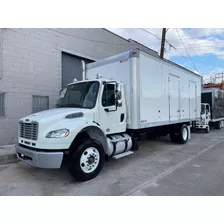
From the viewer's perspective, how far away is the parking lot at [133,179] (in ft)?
12.2

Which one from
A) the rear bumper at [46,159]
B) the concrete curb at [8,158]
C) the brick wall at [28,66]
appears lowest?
the concrete curb at [8,158]

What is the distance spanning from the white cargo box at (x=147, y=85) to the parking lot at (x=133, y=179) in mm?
1297

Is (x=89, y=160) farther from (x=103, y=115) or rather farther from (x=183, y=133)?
(x=183, y=133)

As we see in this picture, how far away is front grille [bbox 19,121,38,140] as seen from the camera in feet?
13.1

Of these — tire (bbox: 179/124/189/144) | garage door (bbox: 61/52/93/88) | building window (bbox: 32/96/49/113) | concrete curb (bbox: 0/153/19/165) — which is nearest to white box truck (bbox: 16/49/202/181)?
tire (bbox: 179/124/189/144)

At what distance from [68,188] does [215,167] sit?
4077 mm

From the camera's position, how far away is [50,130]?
3.88 m

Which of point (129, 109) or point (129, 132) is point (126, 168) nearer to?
point (129, 132)

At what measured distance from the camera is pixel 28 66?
25.8ft

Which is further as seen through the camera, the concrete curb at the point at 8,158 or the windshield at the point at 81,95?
the concrete curb at the point at 8,158

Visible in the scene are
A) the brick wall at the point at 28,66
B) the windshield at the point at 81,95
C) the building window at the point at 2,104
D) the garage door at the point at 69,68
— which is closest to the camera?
the windshield at the point at 81,95

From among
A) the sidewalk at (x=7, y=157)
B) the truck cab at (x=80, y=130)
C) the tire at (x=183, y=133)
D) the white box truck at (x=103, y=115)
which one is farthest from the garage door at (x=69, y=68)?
the tire at (x=183, y=133)

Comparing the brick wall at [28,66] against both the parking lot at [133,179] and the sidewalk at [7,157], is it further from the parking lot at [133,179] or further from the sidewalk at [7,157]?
the parking lot at [133,179]

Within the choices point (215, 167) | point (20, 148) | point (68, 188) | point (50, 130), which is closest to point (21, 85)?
point (20, 148)
